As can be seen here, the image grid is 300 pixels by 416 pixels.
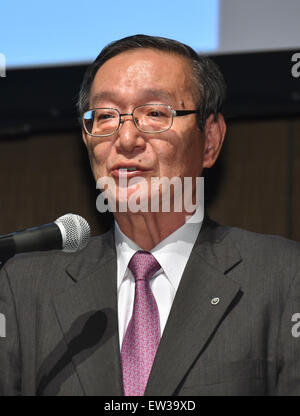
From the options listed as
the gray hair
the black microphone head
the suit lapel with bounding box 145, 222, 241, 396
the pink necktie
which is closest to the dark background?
the gray hair

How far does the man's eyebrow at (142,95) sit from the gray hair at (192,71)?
0.36 feet

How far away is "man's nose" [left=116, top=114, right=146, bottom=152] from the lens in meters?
1.40

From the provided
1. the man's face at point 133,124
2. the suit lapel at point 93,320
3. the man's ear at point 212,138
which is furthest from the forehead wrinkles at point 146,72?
the suit lapel at point 93,320

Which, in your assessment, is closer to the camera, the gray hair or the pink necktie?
the pink necktie

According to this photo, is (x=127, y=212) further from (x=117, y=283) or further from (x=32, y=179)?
(x=32, y=179)

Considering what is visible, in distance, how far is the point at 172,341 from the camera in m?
1.31

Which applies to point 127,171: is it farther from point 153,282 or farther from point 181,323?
point 181,323

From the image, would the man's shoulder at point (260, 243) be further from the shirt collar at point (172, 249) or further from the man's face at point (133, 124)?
the man's face at point (133, 124)

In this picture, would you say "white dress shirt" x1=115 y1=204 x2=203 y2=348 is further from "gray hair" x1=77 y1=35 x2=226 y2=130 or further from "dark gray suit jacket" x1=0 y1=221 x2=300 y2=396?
"gray hair" x1=77 y1=35 x2=226 y2=130

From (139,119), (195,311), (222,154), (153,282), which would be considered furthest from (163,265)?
(222,154)

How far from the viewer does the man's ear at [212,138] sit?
166 centimetres

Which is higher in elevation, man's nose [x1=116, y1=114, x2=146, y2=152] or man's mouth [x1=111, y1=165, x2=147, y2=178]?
man's nose [x1=116, y1=114, x2=146, y2=152]

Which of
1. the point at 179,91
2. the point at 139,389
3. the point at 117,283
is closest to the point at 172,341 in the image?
the point at 139,389

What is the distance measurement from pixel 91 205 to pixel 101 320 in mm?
867
